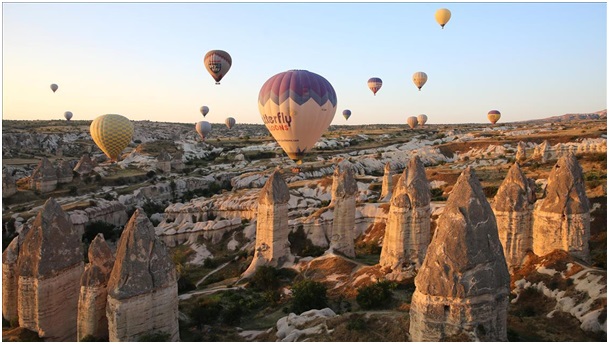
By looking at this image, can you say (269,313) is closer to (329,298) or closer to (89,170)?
(329,298)

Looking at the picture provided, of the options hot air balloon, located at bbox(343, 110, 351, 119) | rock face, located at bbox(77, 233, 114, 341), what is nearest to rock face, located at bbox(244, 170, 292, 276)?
rock face, located at bbox(77, 233, 114, 341)

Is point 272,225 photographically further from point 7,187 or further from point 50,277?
point 7,187

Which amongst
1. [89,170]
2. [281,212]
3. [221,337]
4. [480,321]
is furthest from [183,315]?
[89,170]

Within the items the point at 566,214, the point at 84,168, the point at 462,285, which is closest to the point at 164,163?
the point at 84,168

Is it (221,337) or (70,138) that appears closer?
(221,337)

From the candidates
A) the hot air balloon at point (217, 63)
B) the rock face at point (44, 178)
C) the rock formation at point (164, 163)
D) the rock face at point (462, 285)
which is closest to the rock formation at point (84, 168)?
the rock face at point (44, 178)
